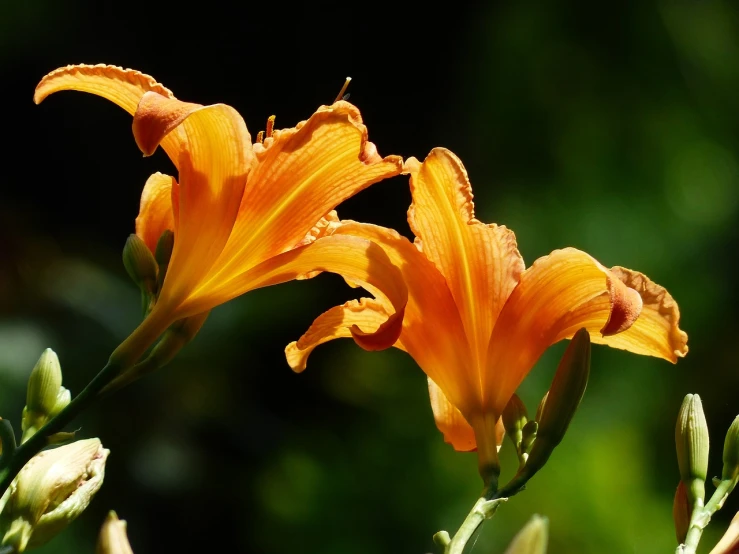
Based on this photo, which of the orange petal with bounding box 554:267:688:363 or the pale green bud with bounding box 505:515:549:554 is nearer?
the pale green bud with bounding box 505:515:549:554

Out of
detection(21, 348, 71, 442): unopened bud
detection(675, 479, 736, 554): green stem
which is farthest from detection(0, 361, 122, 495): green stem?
detection(675, 479, 736, 554): green stem

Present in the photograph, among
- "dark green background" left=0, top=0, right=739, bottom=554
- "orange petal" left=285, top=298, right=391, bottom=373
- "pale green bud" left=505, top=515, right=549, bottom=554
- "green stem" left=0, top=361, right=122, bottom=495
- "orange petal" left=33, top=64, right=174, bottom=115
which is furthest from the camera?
"dark green background" left=0, top=0, right=739, bottom=554

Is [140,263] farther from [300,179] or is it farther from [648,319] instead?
[648,319]

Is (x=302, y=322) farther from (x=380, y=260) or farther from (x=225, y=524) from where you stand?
(x=380, y=260)

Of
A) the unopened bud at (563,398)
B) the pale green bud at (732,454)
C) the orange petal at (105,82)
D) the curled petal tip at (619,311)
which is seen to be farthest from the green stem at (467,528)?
the orange petal at (105,82)

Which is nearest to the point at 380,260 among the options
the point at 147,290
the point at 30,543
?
the point at 147,290

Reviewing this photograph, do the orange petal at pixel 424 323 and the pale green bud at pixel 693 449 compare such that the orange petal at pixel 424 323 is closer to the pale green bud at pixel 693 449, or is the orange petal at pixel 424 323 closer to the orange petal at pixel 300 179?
the orange petal at pixel 300 179

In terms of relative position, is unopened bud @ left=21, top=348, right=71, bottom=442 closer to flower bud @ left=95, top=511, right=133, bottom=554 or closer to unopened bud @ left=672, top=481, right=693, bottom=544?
flower bud @ left=95, top=511, right=133, bottom=554
